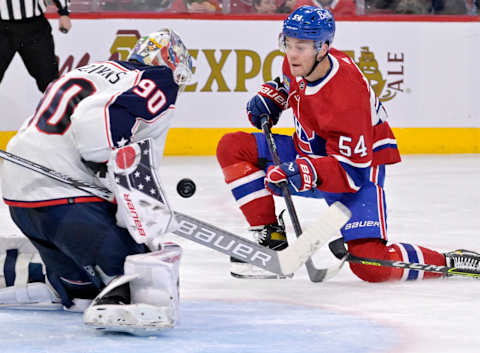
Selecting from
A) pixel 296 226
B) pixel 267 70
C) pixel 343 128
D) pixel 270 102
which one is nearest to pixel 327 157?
pixel 343 128

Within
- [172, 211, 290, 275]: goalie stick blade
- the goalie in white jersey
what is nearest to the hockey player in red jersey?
[172, 211, 290, 275]: goalie stick blade

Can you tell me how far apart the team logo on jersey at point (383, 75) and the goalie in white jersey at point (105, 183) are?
12.9ft

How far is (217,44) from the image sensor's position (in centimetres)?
598

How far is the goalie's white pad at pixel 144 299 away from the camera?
2057 millimetres

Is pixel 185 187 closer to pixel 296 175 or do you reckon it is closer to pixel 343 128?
pixel 296 175

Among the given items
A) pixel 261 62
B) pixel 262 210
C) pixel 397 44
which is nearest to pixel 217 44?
pixel 261 62

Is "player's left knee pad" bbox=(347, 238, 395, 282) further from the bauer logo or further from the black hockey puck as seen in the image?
the black hockey puck

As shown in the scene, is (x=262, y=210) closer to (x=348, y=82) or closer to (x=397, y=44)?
(x=348, y=82)

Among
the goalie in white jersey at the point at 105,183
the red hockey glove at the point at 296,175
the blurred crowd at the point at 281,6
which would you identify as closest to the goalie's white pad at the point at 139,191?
the goalie in white jersey at the point at 105,183

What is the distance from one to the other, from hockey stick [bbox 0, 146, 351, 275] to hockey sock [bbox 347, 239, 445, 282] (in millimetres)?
272

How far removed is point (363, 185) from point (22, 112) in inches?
133

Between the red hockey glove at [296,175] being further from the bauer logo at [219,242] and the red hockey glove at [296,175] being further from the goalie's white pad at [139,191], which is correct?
the goalie's white pad at [139,191]

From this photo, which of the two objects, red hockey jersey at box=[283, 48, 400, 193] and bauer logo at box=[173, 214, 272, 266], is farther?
red hockey jersey at box=[283, 48, 400, 193]

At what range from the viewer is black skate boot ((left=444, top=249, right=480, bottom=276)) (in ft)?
9.23
